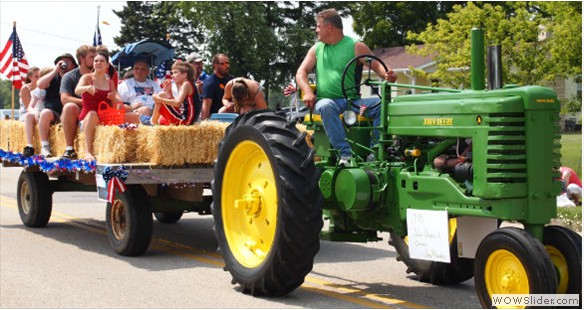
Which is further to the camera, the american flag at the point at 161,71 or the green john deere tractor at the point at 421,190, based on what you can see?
the american flag at the point at 161,71

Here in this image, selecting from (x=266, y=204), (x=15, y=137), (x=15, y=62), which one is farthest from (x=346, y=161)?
(x=15, y=62)

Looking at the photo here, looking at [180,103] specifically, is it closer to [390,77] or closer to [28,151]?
[28,151]

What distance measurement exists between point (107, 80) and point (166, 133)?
171 centimetres

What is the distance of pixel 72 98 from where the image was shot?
10531mm

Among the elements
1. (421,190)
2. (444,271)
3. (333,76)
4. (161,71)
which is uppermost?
(161,71)

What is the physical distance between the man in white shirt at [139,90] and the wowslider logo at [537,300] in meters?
7.17

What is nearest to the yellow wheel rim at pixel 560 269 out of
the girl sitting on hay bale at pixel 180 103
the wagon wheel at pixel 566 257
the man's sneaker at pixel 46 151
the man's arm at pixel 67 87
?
the wagon wheel at pixel 566 257

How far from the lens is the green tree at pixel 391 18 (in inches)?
1859

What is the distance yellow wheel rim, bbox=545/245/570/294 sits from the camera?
18.7 ft

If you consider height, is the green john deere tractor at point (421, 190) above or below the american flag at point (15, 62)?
below

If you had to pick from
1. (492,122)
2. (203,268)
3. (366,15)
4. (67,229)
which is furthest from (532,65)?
A: (366,15)

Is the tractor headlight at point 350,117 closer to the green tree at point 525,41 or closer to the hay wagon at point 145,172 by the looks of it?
the hay wagon at point 145,172

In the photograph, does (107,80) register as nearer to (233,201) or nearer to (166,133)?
(166,133)

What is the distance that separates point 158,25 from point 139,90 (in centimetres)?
4487
